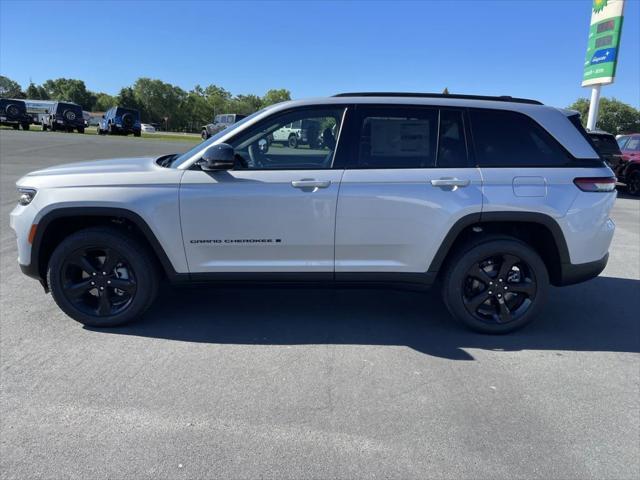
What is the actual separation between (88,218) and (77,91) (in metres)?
132

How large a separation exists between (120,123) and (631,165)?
111 feet

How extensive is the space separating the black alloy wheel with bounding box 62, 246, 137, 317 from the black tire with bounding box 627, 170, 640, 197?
14.8 meters

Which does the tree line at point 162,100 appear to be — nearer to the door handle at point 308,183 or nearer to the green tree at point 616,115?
the green tree at point 616,115

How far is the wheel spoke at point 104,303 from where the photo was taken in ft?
12.6

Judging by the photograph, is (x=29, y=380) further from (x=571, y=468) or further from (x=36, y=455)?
(x=571, y=468)

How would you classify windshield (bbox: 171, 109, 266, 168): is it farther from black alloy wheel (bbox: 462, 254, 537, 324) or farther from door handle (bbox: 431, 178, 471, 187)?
black alloy wheel (bbox: 462, 254, 537, 324)

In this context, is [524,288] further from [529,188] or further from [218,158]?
[218,158]

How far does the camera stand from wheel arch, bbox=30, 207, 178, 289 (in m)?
3.65

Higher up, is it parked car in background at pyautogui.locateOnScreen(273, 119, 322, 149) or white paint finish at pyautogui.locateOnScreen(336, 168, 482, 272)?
parked car in background at pyautogui.locateOnScreen(273, 119, 322, 149)

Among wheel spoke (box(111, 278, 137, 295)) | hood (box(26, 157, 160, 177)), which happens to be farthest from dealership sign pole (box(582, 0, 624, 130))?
wheel spoke (box(111, 278, 137, 295))

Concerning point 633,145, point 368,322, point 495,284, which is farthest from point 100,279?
point 633,145

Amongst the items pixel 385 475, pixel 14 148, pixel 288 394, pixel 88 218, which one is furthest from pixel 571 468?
pixel 14 148

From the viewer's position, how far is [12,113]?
3447cm

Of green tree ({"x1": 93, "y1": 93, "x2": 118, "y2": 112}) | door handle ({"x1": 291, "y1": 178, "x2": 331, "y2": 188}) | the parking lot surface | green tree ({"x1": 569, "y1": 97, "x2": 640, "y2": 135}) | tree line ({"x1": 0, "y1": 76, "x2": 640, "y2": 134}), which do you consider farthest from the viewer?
green tree ({"x1": 93, "y1": 93, "x2": 118, "y2": 112})
